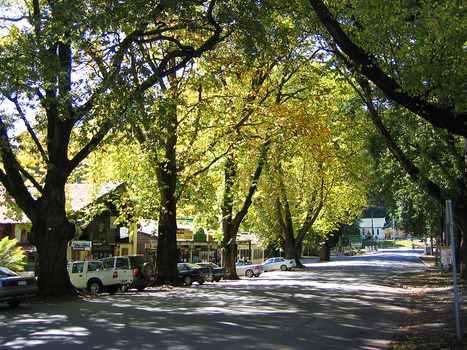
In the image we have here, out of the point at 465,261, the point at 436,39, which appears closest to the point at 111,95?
the point at 436,39

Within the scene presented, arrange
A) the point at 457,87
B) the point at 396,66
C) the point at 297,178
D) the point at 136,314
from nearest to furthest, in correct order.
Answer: the point at 457,87
the point at 396,66
the point at 136,314
the point at 297,178

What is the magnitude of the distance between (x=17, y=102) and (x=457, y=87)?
13.5 m

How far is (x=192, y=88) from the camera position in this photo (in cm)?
1677

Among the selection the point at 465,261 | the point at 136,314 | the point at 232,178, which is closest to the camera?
the point at 136,314

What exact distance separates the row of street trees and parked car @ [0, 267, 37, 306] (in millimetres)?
1363

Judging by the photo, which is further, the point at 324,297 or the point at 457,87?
the point at 324,297

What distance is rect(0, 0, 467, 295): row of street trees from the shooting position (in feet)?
34.3

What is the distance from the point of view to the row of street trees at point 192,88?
10453 millimetres

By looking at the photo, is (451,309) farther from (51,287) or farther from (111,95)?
(51,287)

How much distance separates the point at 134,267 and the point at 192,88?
30.5 ft

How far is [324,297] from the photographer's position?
16750 mm

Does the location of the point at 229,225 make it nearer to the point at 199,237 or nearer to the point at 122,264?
the point at 122,264

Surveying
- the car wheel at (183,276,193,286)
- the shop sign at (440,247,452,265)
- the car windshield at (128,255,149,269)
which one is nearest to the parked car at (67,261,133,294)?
the car windshield at (128,255,149,269)

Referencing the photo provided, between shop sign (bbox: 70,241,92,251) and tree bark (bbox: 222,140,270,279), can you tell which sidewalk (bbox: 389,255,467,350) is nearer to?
tree bark (bbox: 222,140,270,279)
